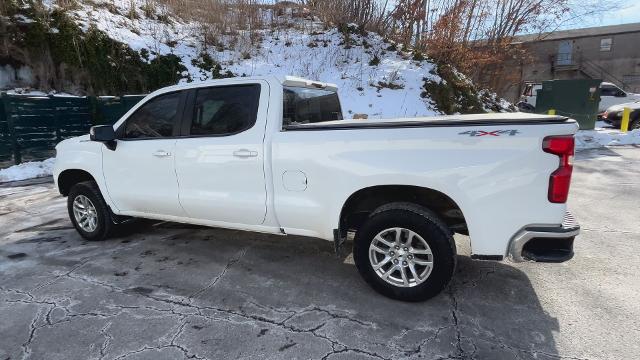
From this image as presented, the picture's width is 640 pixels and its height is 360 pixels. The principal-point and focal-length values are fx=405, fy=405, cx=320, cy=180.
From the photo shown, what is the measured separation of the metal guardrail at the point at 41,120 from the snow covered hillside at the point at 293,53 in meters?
3.26

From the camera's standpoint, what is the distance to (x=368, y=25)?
16.5 m

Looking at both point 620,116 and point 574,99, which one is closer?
point 574,99

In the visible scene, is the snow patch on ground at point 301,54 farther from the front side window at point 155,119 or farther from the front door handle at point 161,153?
the front door handle at point 161,153

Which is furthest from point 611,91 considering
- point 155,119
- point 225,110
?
point 155,119

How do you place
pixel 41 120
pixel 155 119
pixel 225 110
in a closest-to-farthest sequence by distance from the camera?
pixel 225 110 → pixel 155 119 → pixel 41 120

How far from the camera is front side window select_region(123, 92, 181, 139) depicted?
4293 mm

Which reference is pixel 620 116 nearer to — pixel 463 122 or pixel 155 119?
pixel 463 122

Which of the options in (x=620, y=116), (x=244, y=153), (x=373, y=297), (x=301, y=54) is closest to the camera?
(x=373, y=297)

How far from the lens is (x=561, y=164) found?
279cm

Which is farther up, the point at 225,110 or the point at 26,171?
the point at 225,110

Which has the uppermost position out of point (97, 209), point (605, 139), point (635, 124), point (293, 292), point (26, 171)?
point (635, 124)

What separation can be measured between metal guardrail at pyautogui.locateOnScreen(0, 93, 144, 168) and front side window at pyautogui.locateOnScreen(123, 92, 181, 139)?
696 centimetres

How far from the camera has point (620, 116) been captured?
14852mm

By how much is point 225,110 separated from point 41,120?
335 inches
